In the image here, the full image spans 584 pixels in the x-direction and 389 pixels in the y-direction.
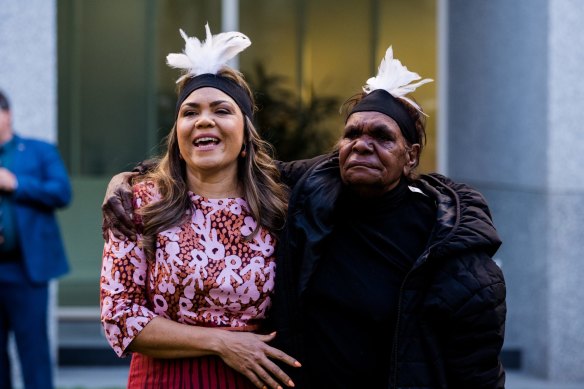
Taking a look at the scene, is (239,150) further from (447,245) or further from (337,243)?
(447,245)

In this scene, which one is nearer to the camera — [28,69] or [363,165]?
[363,165]

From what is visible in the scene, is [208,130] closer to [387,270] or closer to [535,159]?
[387,270]

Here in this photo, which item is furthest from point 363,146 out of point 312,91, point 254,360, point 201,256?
point 312,91

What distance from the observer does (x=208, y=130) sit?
10.4ft

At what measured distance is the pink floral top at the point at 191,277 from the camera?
3092mm

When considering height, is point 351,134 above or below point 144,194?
above

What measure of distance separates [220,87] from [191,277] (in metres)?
0.61

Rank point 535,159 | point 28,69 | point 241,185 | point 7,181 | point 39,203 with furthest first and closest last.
Result: point 535,159 → point 28,69 → point 39,203 → point 7,181 → point 241,185

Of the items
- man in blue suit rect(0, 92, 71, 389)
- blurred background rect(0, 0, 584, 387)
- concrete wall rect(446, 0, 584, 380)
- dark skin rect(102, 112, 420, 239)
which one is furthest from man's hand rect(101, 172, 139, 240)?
blurred background rect(0, 0, 584, 387)

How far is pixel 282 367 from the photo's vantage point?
3.13 metres

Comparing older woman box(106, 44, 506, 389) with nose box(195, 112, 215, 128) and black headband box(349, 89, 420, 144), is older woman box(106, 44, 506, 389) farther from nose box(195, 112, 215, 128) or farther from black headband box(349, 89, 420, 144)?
nose box(195, 112, 215, 128)

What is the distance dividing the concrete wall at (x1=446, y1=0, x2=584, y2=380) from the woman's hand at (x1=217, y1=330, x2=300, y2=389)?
14.2 feet

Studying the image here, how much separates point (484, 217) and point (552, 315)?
4.28 meters

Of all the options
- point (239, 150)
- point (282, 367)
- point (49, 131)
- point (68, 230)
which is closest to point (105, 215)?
point (239, 150)
